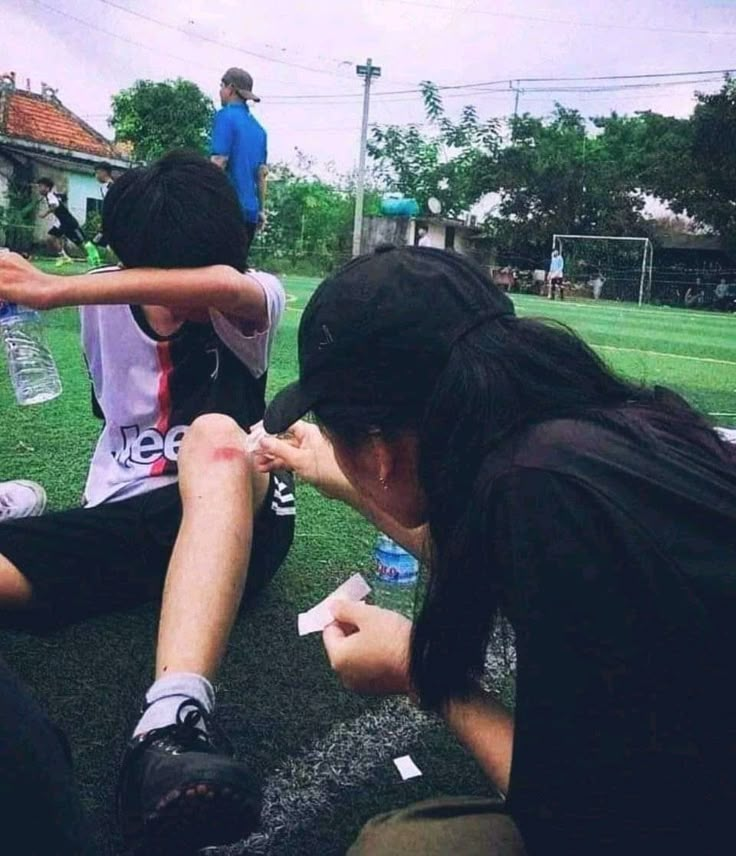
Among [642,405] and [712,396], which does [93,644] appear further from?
[712,396]

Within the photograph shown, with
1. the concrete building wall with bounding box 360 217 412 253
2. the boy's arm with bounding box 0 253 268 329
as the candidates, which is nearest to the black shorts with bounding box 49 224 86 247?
the concrete building wall with bounding box 360 217 412 253

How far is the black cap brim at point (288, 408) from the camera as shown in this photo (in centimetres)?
141

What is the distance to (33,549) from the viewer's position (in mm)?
2295

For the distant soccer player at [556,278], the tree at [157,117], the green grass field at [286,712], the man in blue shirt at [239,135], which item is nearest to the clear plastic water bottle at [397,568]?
the green grass field at [286,712]

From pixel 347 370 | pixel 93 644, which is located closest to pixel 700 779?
pixel 347 370

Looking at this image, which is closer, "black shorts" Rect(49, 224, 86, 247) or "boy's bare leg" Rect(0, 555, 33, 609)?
"boy's bare leg" Rect(0, 555, 33, 609)

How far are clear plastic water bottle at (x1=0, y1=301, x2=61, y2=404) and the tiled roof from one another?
27.5 metres

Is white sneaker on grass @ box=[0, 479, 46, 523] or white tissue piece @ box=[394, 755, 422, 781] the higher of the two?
white sneaker on grass @ box=[0, 479, 46, 523]

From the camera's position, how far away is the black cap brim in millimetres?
1406

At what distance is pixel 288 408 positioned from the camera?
1.47 metres

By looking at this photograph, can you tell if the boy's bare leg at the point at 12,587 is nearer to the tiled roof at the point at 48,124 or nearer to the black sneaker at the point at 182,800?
the black sneaker at the point at 182,800

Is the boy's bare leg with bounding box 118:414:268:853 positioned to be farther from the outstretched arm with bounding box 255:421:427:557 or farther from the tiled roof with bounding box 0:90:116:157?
the tiled roof with bounding box 0:90:116:157

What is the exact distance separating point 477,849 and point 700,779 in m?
0.48

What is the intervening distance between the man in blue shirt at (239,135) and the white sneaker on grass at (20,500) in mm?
6229
